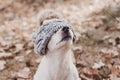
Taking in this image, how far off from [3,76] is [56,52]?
1.27 metres

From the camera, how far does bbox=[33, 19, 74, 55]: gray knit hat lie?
2.55m

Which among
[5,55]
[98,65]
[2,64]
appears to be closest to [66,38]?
[98,65]

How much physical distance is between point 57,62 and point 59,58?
0.05 metres

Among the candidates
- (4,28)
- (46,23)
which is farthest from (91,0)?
(46,23)

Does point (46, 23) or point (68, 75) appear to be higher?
point (46, 23)

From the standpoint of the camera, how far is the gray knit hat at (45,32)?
2.55 metres

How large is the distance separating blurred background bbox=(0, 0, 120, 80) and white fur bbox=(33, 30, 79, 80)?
2.72 feet

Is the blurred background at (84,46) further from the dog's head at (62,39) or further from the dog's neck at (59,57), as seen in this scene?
the dog's head at (62,39)

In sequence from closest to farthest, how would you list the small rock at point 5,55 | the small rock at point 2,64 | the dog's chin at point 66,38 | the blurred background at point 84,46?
the dog's chin at point 66,38
the blurred background at point 84,46
the small rock at point 2,64
the small rock at point 5,55

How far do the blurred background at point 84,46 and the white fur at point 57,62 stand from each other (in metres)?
0.83

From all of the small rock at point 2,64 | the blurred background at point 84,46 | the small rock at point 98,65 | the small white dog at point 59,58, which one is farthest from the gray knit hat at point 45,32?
the small rock at point 2,64

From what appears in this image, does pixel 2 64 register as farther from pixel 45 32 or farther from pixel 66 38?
pixel 66 38

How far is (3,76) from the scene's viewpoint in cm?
365

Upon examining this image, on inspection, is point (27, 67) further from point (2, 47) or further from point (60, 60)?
point (60, 60)
